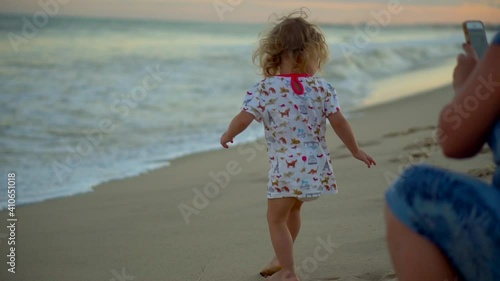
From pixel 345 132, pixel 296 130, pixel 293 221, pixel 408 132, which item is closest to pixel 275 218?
pixel 293 221

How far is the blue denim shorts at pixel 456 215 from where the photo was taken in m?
1.76

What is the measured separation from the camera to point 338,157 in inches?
258

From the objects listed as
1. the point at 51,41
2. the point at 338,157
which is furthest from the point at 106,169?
the point at 51,41

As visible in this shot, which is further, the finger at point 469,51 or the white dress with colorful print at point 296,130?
the white dress with colorful print at point 296,130

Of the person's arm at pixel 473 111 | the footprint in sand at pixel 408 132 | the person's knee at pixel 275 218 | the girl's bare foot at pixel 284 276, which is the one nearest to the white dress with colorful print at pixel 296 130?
the person's knee at pixel 275 218

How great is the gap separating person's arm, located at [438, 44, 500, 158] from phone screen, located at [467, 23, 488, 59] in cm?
45

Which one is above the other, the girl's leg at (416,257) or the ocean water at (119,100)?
the girl's leg at (416,257)

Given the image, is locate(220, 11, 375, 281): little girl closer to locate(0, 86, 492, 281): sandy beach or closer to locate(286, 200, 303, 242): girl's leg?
locate(286, 200, 303, 242): girl's leg

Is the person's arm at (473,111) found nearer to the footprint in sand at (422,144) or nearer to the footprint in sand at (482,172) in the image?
the footprint in sand at (482,172)

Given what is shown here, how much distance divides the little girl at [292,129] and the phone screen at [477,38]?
1448 mm

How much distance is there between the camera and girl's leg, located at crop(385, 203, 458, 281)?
185 centimetres

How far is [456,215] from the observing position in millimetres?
1782

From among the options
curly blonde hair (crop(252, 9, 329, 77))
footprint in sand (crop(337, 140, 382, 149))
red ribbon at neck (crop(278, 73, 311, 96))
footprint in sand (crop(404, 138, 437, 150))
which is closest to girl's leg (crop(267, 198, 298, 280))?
red ribbon at neck (crop(278, 73, 311, 96))

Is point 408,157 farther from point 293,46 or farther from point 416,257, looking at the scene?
point 416,257
